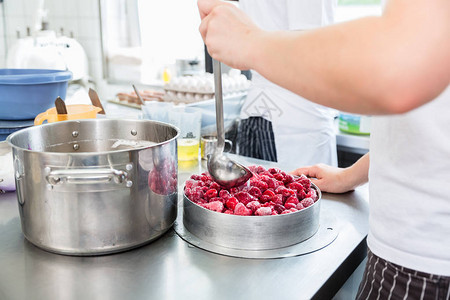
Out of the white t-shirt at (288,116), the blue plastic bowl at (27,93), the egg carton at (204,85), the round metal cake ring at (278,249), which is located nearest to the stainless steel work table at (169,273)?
the round metal cake ring at (278,249)

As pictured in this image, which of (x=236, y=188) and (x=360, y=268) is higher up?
(x=236, y=188)

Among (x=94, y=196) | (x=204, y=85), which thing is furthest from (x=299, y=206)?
(x=204, y=85)

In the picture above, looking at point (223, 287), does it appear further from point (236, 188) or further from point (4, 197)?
point (4, 197)

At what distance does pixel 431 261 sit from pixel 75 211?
57cm

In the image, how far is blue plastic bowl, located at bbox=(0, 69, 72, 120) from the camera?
132 cm

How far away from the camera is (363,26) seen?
1.53 feet

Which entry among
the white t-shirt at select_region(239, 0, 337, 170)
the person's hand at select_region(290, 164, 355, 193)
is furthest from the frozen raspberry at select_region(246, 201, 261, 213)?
the white t-shirt at select_region(239, 0, 337, 170)

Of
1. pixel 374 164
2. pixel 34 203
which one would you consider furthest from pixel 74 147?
pixel 374 164

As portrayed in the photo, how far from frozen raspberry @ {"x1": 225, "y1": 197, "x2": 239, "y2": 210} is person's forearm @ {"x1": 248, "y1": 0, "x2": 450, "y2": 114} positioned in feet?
1.19

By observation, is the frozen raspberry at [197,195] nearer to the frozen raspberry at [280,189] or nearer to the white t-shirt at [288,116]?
the frozen raspberry at [280,189]

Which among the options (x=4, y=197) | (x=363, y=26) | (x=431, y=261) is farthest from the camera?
(x=4, y=197)

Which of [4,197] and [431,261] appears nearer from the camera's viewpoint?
[431,261]

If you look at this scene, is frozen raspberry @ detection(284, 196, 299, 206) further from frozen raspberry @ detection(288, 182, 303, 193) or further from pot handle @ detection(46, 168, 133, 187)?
pot handle @ detection(46, 168, 133, 187)

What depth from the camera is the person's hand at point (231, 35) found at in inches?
22.8
